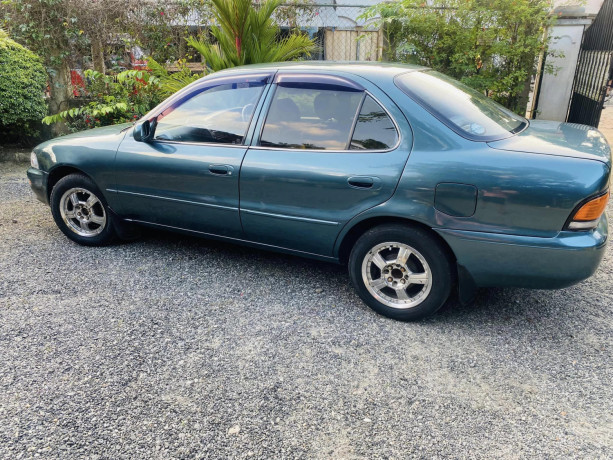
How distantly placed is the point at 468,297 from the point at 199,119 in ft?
7.82

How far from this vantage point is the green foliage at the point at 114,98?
7.54 m

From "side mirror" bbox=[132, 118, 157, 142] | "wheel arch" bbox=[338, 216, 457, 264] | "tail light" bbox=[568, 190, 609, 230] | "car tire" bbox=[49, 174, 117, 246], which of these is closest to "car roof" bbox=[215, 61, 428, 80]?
"side mirror" bbox=[132, 118, 157, 142]

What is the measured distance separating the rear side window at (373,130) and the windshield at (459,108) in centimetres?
22

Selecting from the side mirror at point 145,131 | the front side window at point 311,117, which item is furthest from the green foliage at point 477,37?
the side mirror at point 145,131

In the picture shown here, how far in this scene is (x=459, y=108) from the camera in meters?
3.27

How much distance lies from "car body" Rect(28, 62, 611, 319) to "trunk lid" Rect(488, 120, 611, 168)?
0.01 meters

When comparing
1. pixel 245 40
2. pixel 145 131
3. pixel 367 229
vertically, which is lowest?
pixel 367 229

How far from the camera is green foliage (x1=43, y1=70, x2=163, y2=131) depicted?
754 centimetres

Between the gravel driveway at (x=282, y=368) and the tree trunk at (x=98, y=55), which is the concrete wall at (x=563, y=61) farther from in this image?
the tree trunk at (x=98, y=55)

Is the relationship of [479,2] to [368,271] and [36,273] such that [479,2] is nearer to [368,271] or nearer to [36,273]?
[368,271]

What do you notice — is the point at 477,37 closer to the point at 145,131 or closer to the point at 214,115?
the point at 214,115

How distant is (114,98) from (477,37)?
18.3 feet

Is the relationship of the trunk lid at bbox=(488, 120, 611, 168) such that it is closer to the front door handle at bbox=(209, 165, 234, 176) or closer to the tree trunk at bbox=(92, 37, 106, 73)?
the front door handle at bbox=(209, 165, 234, 176)

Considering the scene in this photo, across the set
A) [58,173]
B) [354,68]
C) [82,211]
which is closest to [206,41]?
[58,173]
